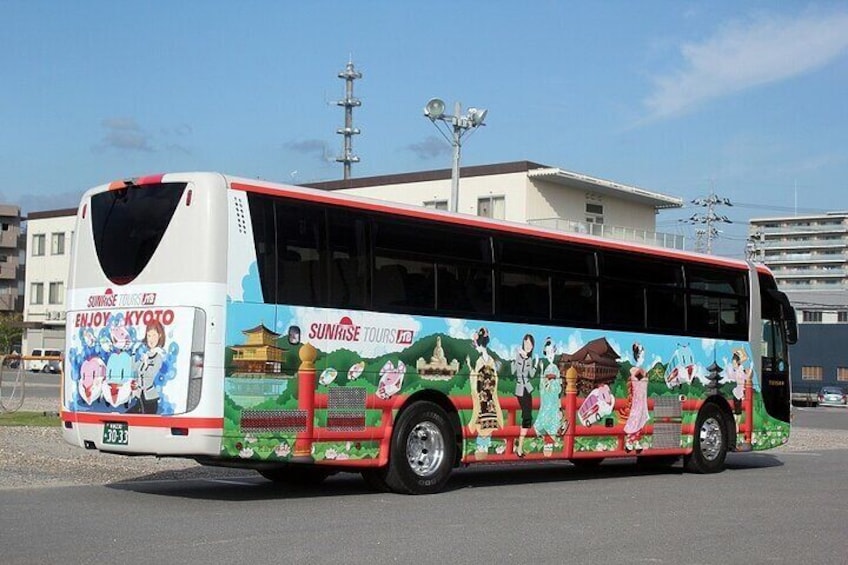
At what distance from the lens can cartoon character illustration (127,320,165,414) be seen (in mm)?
12234

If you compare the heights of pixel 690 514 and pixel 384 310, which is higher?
pixel 384 310

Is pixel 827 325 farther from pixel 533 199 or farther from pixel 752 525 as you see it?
pixel 752 525

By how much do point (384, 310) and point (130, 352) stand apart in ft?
9.48

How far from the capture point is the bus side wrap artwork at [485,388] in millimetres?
12422

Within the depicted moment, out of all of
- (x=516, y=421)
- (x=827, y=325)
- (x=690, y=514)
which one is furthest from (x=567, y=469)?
(x=827, y=325)

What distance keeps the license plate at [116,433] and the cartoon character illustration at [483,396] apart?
4276 millimetres

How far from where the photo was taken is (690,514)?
12516 mm

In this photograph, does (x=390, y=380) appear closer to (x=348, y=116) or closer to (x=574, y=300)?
(x=574, y=300)

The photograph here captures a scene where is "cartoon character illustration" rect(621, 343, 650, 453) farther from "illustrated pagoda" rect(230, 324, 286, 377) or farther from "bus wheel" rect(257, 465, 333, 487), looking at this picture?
"illustrated pagoda" rect(230, 324, 286, 377)

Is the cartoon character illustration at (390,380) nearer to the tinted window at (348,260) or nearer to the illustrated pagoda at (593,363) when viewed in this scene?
the tinted window at (348,260)

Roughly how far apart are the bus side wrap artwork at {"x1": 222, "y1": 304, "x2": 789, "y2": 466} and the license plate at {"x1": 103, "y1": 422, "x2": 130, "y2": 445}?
123cm

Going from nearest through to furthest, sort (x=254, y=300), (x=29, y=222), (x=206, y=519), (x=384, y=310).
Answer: (x=206, y=519) < (x=254, y=300) < (x=384, y=310) < (x=29, y=222)

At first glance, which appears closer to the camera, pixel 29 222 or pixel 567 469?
pixel 567 469

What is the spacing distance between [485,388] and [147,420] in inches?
178
